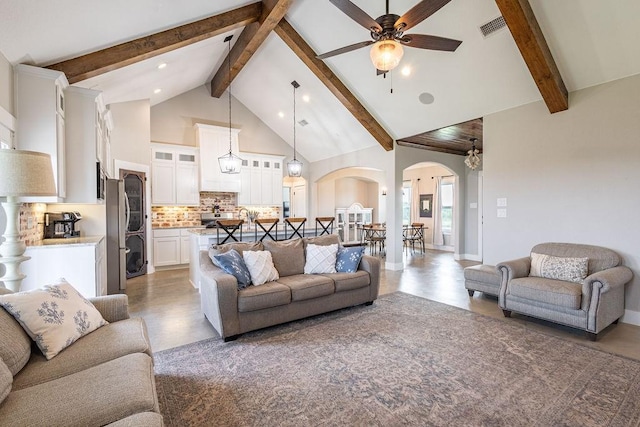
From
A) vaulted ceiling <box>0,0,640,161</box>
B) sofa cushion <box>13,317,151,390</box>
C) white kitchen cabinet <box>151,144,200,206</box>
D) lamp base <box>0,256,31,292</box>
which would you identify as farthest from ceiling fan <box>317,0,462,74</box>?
white kitchen cabinet <box>151,144,200,206</box>

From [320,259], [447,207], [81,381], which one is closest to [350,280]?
[320,259]

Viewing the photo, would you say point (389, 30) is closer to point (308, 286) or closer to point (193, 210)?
point (308, 286)

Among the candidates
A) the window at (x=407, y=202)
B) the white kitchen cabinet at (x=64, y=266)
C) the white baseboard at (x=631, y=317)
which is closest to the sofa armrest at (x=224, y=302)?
the white kitchen cabinet at (x=64, y=266)

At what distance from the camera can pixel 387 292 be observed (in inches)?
183

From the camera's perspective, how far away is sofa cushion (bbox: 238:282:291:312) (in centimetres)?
302

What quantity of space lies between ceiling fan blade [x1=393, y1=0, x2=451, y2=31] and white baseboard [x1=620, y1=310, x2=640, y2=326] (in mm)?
3923

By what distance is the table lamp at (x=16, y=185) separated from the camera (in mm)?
2086

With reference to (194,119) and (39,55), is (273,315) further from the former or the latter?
(194,119)

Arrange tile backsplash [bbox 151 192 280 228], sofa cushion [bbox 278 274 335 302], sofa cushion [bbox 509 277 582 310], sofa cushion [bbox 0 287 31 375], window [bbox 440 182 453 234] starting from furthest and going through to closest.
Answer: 1. window [bbox 440 182 453 234]
2. tile backsplash [bbox 151 192 280 228]
3. sofa cushion [bbox 278 274 335 302]
4. sofa cushion [bbox 509 277 582 310]
5. sofa cushion [bbox 0 287 31 375]

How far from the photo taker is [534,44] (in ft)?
10.8

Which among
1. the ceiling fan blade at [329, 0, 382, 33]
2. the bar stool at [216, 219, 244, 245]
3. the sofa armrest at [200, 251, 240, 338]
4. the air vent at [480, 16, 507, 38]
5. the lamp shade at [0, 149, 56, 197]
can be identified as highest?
the air vent at [480, 16, 507, 38]

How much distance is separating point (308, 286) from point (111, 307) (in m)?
1.82

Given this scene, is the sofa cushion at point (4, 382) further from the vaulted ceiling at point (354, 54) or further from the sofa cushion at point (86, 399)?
the vaulted ceiling at point (354, 54)

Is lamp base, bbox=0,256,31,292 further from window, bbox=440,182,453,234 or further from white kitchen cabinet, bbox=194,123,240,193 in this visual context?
window, bbox=440,182,453,234
